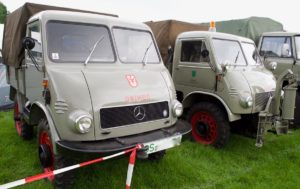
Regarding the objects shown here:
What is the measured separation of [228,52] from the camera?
219 inches

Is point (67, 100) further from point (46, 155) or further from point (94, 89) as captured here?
point (46, 155)

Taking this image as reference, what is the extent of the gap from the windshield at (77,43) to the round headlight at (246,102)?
98.1 inches

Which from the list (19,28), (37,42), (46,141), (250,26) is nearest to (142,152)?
(46,141)

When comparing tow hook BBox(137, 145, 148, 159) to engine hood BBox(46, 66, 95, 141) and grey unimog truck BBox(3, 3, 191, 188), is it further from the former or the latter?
engine hood BBox(46, 66, 95, 141)

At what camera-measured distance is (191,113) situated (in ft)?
18.7

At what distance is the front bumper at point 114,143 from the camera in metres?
2.96

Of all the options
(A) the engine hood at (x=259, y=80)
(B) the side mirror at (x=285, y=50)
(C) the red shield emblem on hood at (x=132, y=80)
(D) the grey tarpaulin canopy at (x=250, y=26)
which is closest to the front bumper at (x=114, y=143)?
(C) the red shield emblem on hood at (x=132, y=80)

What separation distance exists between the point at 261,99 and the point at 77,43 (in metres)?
3.50

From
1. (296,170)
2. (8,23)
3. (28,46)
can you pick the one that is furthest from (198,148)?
(8,23)

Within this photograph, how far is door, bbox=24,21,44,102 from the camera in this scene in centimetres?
362

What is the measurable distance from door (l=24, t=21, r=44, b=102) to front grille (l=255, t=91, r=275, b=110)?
12.2 feet

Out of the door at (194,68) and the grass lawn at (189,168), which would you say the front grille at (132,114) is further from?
the door at (194,68)

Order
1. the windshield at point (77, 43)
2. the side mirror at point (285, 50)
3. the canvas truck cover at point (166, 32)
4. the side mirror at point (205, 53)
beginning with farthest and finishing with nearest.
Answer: the side mirror at point (285, 50), the canvas truck cover at point (166, 32), the side mirror at point (205, 53), the windshield at point (77, 43)

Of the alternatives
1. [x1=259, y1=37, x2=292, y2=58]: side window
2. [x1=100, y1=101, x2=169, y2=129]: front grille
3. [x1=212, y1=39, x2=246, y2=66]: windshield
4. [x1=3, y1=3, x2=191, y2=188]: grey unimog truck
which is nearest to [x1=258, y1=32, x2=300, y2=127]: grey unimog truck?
[x1=259, y1=37, x2=292, y2=58]: side window
